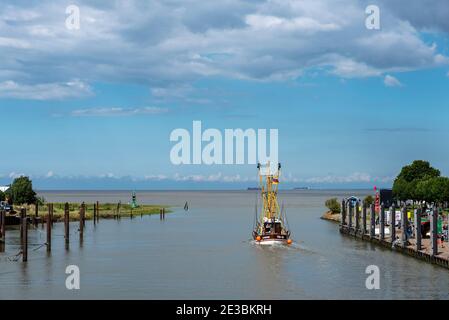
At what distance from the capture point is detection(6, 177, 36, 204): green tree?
143375mm

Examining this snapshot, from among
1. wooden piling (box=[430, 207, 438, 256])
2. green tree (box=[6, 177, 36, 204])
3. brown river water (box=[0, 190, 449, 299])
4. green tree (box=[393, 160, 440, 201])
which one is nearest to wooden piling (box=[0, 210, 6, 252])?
brown river water (box=[0, 190, 449, 299])

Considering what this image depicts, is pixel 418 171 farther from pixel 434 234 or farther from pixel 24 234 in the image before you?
pixel 24 234

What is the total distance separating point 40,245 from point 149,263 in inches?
786

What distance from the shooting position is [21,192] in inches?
5650

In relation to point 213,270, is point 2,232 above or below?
above

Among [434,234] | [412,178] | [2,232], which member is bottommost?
[2,232]

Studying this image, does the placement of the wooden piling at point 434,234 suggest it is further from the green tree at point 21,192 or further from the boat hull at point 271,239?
the green tree at point 21,192

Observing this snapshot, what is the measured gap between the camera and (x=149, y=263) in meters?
63.6

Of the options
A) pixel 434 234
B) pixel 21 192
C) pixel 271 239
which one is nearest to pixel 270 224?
pixel 271 239

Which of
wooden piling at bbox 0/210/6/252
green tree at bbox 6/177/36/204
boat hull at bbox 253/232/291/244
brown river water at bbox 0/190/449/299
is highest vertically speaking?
green tree at bbox 6/177/36/204

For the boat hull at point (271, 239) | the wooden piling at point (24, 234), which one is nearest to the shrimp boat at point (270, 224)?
the boat hull at point (271, 239)

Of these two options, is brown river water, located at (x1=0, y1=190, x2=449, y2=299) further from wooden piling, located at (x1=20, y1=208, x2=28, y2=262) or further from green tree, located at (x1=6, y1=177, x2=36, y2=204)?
green tree, located at (x1=6, y1=177, x2=36, y2=204)
